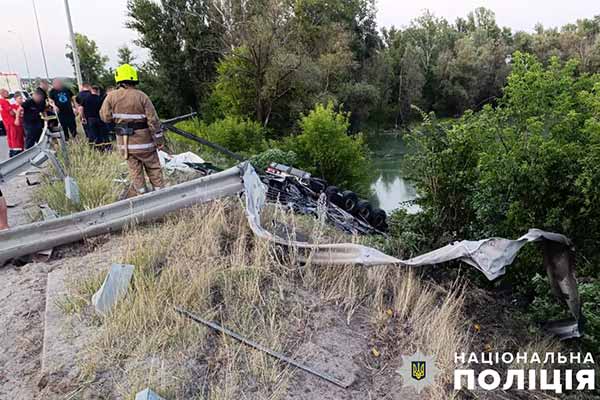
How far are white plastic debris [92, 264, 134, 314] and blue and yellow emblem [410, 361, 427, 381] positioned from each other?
1883mm

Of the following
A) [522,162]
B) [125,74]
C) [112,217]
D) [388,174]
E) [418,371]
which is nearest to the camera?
[418,371]

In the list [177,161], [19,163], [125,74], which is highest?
[125,74]

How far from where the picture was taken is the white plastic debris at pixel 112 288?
264cm

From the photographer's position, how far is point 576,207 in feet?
12.4

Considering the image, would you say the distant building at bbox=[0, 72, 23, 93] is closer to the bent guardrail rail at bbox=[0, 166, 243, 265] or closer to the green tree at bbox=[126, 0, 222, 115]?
the green tree at bbox=[126, 0, 222, 115]

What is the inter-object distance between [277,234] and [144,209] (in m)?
1.32

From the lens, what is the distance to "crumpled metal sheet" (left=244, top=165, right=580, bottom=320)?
279 cm

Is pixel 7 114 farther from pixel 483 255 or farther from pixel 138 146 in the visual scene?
pixel 483 255

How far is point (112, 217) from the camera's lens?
3885 millimetres

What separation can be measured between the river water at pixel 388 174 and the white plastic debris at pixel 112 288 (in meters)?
9.93

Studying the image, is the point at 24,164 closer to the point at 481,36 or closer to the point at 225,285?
the point at 225,285

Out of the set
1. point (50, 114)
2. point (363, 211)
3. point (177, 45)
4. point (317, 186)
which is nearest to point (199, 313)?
point (317, 186)

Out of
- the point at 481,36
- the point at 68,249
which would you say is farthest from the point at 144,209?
the point at 481,36

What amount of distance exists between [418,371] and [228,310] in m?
1.26
